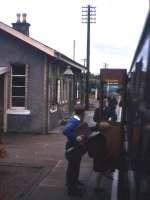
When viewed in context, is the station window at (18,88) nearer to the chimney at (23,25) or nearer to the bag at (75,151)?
the chimney at (23,25)

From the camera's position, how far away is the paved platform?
9.12m

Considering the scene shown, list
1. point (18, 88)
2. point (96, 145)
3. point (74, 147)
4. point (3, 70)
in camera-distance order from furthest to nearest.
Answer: point (18, 88)
point (3, 70)
point (74, 147)
point (96, 145)

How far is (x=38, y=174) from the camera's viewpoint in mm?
11047

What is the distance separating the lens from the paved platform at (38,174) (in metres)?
9.12

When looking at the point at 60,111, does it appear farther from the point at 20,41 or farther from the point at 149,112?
the point at 149,112

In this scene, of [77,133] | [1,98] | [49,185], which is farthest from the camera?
[1,98]

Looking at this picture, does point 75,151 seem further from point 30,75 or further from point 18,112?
point 30,75

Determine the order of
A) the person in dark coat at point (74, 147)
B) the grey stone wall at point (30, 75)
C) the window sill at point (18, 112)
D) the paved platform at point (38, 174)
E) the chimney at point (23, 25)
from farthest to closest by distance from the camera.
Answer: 1. the chimney at point (23, 25)
2. the grey stone wall at point (30, 75)
3. the window sill at point (18, 112)
4. the paved platform at point (38, 174)
5. the person in dark coat at point (74, 147)

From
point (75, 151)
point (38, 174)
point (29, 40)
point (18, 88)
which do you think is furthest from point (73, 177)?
point (18, 88)

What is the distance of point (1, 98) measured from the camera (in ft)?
65.0

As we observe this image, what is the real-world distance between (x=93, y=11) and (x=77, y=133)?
35999mm

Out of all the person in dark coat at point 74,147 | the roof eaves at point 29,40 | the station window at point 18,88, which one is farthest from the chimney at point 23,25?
the person in dark coat at point 74,147

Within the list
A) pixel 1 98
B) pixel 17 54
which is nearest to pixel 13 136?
pixel 1 98

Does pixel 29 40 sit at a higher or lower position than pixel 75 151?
higher
